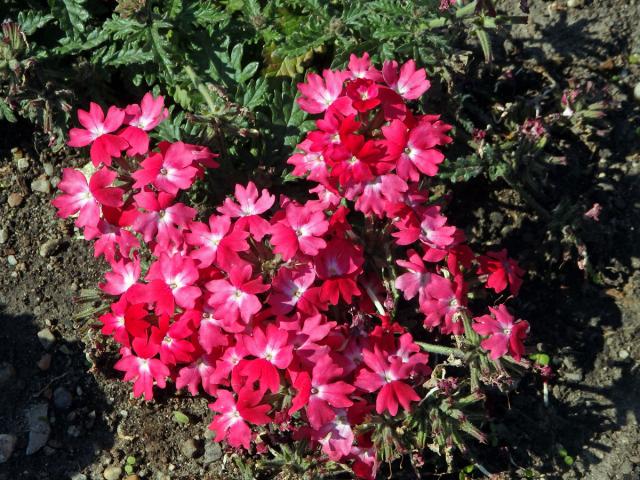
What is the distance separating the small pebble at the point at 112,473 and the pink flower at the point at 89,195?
105 cm

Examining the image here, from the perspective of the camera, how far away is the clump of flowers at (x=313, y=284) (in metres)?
2.45

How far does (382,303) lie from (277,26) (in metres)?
1.25

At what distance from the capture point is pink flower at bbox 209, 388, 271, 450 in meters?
2.39

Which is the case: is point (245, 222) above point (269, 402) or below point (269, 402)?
above

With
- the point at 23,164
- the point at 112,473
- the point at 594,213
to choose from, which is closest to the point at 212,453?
the point at 112,473

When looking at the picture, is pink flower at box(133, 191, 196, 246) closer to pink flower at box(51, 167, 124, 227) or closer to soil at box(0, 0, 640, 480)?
pink flower at box(51, 167, 124, 227)

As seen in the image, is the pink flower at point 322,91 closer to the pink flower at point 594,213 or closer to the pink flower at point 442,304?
the pink flower at point 442,304

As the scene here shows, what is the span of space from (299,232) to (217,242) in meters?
0.26

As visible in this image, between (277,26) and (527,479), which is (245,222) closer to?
(277,26)

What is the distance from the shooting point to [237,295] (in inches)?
96.2

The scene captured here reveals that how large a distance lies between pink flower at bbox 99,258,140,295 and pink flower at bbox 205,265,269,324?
347 mm

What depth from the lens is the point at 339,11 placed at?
3270 mm

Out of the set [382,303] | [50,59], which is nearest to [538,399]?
[382,303]

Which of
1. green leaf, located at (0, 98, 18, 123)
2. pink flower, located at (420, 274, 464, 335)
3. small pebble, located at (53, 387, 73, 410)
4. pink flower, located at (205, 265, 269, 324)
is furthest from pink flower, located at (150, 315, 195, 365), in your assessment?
green leaf, located at (0, 98, 18, 123)
